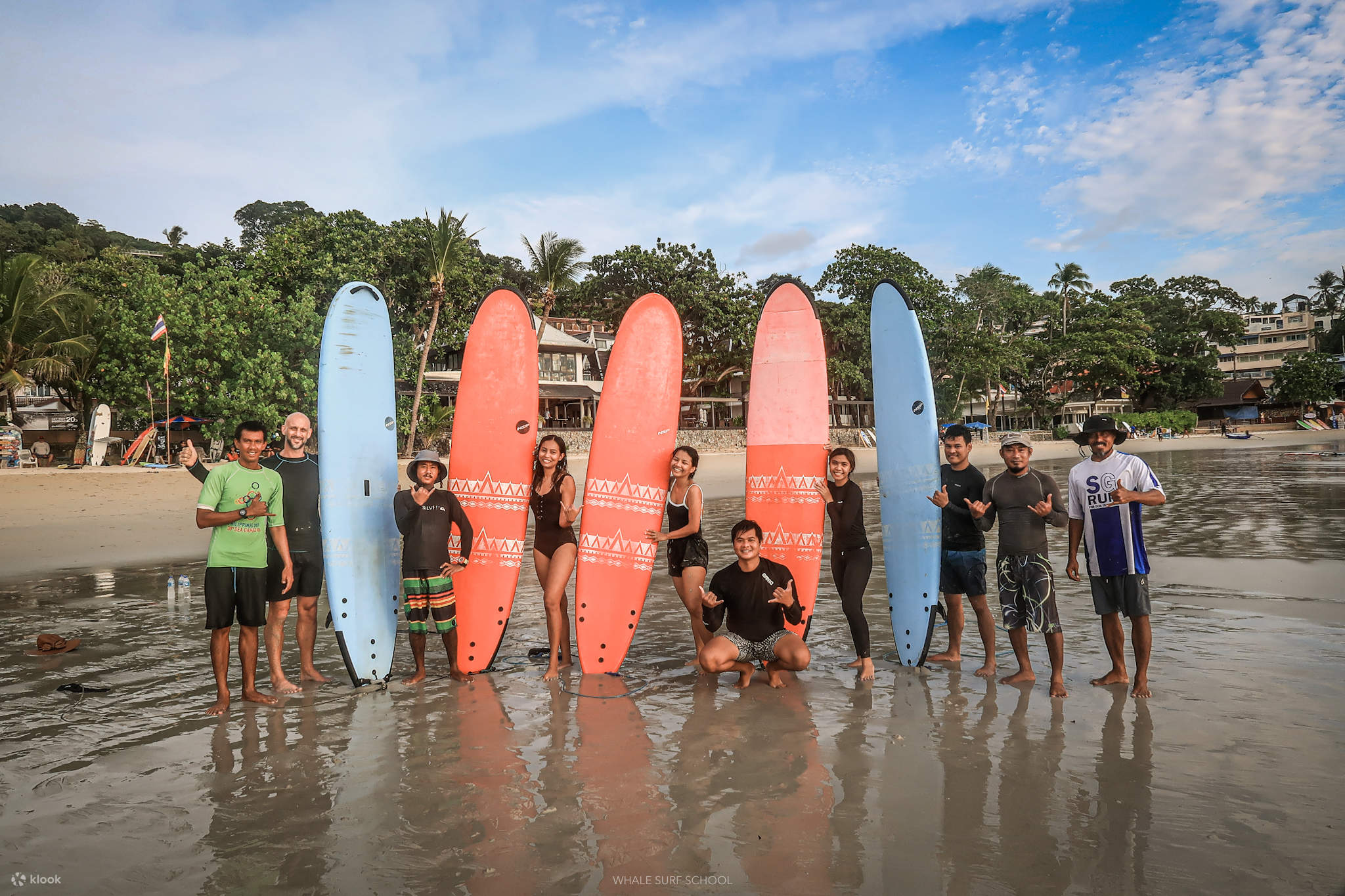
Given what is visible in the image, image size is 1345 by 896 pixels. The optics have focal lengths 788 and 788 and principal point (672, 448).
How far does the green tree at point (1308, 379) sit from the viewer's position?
55375 mm

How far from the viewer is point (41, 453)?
2134 centimetres

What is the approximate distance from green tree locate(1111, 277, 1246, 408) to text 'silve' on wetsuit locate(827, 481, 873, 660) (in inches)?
2103

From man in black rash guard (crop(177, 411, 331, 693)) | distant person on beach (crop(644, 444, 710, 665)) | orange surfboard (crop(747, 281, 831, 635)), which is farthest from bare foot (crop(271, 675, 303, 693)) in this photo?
orange surfboard (crop(747, 281, 831, 635))

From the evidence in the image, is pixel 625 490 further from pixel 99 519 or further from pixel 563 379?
pixel 563 379

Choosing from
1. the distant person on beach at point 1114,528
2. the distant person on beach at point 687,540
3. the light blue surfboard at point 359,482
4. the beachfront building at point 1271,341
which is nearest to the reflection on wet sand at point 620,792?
the distant person on beach at point 687,540

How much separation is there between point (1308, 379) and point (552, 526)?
6813cm

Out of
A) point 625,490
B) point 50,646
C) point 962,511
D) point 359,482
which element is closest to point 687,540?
point 625,490

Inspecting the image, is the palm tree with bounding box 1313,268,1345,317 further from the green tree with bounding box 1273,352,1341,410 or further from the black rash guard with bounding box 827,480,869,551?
the black rash guard with bounding box 827,480,869,551

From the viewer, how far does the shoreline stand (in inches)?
391

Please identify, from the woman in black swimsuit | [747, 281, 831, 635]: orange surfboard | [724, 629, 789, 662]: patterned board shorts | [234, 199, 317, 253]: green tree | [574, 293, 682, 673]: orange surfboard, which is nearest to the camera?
[724, 629, 789, 662]: patterned board shorts

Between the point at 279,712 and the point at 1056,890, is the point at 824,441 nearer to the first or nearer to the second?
the point at 1056,890

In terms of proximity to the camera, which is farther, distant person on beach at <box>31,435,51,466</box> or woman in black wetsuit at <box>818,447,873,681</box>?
distant person on beach at <box>31,435,51,466</box>

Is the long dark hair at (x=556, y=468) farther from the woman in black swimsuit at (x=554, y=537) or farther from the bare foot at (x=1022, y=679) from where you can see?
the bare foot at (x=1022, y=679)

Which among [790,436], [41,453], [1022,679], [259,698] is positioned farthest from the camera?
[41,453]
